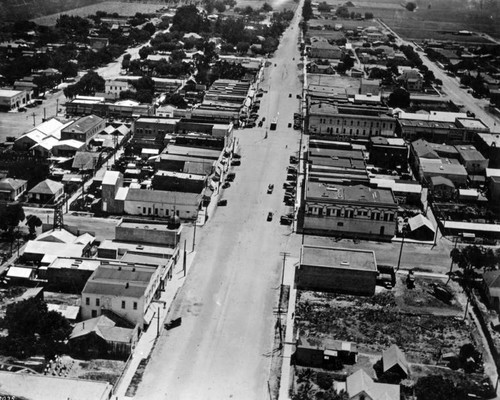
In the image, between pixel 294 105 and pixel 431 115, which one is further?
pixel 294 105

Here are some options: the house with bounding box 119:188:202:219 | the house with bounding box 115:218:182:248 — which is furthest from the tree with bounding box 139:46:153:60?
the house with bounding box 115:218:182:248

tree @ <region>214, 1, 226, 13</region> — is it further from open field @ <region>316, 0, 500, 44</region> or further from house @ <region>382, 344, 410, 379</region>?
house @ <region>382, 344, 410, 379</region>

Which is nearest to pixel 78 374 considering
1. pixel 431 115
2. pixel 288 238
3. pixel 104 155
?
pixel 288 238

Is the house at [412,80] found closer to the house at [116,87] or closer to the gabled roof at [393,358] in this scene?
the house at [116,87]

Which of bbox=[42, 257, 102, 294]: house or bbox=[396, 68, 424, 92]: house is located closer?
bbox=[42, 257, 102, 294]: house

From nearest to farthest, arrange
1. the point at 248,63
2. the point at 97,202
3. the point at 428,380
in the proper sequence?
the point at 428,380 < the point at 97,202 < the point at 248,63

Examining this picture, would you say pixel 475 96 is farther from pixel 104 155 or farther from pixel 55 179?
pixel 55 179
